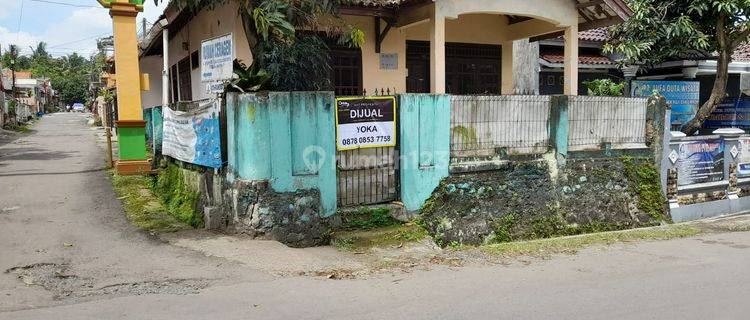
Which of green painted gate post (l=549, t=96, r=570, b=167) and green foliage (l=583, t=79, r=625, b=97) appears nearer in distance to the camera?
green painted gate post (l=549, t=96, r=570, b=167)

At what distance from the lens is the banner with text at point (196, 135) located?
7.71 metres

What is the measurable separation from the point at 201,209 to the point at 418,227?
317cm

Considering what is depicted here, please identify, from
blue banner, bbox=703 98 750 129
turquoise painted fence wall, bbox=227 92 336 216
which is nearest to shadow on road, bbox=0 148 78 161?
turquoise painted fence wall, bbox=227 92 336 216

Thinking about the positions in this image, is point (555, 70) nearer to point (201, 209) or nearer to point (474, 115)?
point (474, 115)

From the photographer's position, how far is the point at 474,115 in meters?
8.46

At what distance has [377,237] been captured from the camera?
7.56 m

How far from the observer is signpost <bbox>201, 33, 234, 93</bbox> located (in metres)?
7.27

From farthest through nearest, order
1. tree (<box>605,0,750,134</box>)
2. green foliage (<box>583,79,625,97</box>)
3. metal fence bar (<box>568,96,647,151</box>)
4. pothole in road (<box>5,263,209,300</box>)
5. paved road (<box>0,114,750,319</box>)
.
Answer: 1. tree (<box>605,0,750,134</box>)
2. green foliage (<box>583,79,625,97</box>)
3. metal fence bar (<box>568,96,647,151</box>)
4. pothole in road (<box>5,263,209,300</box>)
5. paved road (<box>0,114,750,319</box>)

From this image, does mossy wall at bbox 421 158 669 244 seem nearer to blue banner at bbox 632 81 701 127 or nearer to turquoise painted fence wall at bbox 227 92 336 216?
turquoise painted fence wall at bbox 227 92 336 216

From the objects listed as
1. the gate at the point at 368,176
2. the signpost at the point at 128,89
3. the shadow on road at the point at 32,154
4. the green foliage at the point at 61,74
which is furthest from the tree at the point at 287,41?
the green foliage at the point at 61,74

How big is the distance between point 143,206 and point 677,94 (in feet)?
40.4

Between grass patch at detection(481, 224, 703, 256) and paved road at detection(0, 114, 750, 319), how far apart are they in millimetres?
376

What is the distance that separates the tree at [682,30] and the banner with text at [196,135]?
853 cm

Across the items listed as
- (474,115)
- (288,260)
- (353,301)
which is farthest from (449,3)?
(353,301)
